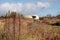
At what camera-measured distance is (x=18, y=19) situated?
643 inches

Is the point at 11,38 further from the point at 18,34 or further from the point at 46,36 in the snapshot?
the point at 46,36

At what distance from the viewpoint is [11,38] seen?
1620 cm

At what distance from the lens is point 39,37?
18625mm

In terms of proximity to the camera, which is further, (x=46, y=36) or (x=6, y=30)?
(x=46, y=36)

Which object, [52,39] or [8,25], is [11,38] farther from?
[52,39]


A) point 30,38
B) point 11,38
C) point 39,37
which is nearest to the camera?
point 11,38

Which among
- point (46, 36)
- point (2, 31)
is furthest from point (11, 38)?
point (46, 36)

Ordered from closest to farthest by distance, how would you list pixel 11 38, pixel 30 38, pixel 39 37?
1. pixel 11 38
2. pixel 30 38
3. pixel 39 37

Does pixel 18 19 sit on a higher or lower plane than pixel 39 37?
higher

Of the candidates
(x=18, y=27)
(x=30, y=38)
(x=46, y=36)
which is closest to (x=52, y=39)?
(x=46, y=36)

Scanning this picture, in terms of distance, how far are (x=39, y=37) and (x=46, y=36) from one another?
1.31 m

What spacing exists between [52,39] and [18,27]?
3.94 m

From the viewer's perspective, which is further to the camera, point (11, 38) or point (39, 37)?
point (39, 37)

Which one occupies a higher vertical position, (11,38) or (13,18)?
(13,18)
